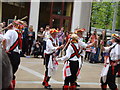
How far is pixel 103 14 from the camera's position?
2802 centimetres

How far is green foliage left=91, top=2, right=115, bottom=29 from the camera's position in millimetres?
A: 27202

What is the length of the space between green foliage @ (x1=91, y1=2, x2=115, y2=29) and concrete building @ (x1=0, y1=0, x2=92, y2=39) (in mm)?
6077

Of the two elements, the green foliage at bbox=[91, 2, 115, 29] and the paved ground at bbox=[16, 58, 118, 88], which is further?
the green foliage at bbox=[91, 2, 115, 29]

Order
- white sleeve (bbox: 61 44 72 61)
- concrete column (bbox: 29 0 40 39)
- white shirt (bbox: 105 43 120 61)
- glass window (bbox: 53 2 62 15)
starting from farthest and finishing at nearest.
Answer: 1. glass window (bbox: 53 2 62 15)
2. concrete column (bbox: 29 0 40 39)
3. white shirt (bbox: 105 43 120 61)
4. white sleeve (bbox: 61 44 72 61)

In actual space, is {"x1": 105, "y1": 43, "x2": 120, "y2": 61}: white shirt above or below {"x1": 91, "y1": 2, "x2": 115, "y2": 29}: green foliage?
below

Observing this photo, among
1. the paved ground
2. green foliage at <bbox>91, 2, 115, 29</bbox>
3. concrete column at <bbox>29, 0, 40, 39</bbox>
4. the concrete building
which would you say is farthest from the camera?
green foliage at <bbox>91, 2, 115, 29</bbox>

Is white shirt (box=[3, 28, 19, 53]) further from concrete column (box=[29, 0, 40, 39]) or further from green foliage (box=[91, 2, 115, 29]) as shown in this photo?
green foliage (box=[91, 2, 115, 29])

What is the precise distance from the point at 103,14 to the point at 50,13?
10.4 meters

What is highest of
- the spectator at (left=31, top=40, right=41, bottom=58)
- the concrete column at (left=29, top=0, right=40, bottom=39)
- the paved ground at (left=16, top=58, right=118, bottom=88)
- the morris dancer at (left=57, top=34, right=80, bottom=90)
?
the concrete column at (left=29, top=0, right=40, bottom=39)

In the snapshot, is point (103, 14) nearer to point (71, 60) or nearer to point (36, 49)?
point (36, 49)

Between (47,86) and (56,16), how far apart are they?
13695 millimetres

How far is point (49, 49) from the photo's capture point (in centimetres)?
668

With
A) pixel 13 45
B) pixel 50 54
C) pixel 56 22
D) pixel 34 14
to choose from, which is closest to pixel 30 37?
pixel 34 14

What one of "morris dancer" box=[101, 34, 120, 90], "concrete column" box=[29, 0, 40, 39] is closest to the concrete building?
"concrete column" box=[29, 0, 40, 39]
